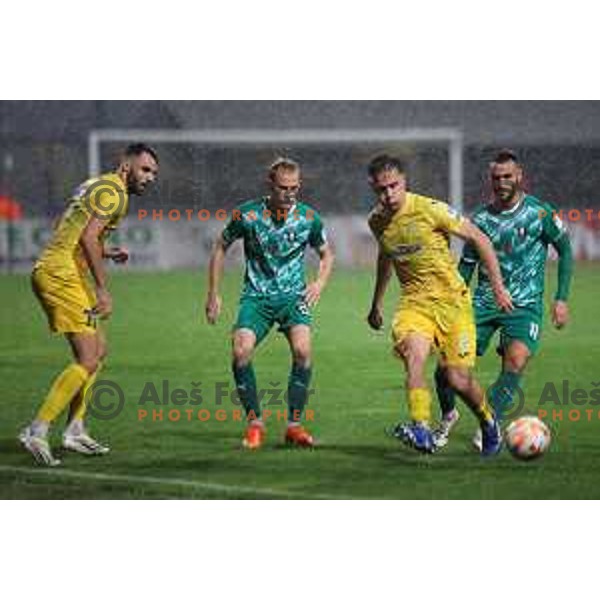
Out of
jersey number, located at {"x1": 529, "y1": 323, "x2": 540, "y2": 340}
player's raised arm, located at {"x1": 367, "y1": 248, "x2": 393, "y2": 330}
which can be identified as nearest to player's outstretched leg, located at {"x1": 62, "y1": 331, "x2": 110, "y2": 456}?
player's raised arm, located at {"x1": 367, "y1": 248, "x2": 393, "y2": 330}

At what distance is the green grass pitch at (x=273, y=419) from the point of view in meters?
8.62

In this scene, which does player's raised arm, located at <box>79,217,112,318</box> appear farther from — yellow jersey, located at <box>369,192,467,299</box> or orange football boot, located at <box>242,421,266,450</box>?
yellow jersey, located at <box>369,192,467,299</box>

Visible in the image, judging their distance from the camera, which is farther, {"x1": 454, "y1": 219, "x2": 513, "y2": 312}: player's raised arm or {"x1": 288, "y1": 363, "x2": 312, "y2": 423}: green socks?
{"x1": 288, "y1": 363, "x2": 312, "y2": 423}: green socks

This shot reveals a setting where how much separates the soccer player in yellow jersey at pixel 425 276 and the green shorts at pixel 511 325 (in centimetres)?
42

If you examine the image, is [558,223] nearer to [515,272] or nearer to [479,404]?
[515,272]

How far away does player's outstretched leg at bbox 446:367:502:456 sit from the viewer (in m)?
8.58

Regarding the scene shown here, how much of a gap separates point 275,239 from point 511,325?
1.27 metres

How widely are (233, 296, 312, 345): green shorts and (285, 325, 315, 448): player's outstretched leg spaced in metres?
0.07

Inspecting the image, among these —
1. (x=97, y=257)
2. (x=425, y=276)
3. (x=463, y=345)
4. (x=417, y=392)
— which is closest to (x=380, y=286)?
(x=425, y=276)

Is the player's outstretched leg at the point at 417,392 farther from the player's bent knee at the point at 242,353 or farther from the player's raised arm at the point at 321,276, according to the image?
the player's bent knee at the point at 242,353

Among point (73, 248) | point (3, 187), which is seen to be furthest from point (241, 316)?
point (3, 187)

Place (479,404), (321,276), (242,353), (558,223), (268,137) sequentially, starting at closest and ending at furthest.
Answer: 1. (479,404)
2. (321,276)
3. (242,353)
4. (558,223)
5. (268,137)

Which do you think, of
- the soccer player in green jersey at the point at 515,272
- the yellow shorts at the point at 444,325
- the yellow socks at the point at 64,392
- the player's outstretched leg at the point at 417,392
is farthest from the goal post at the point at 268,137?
the player's outstretched leg at the point at 417,392

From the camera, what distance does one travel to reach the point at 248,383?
29.9 feet
